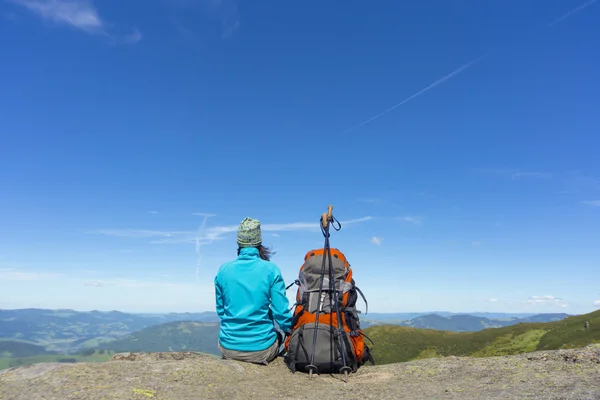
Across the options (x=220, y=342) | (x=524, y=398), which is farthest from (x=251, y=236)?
(x=524, y=398)

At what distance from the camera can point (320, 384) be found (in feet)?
32.9

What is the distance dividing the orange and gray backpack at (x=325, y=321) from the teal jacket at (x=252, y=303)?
2.34 ft

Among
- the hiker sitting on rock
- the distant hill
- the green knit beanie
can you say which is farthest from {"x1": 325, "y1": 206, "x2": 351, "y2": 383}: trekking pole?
the distant hill

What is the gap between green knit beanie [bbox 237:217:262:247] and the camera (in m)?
12.2

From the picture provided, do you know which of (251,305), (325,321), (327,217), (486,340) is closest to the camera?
(325,321)

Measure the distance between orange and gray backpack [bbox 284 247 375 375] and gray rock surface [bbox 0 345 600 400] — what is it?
441mm

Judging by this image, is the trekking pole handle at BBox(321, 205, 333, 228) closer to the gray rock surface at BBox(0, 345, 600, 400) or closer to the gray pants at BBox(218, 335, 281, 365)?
the gray pants at BBox(218, 335, 281, 365)

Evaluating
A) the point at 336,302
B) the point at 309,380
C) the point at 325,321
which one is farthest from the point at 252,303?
the point at 309,380

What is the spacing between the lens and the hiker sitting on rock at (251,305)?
11.6 meters

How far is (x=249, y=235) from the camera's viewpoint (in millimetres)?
12273

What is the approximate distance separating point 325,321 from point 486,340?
131733mm

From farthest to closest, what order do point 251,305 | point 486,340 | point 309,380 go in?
point 486,340 < point 251,305 < point 309,380

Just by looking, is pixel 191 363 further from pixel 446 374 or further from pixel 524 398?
pixel 524 398

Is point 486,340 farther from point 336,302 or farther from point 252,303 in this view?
point 252,303
